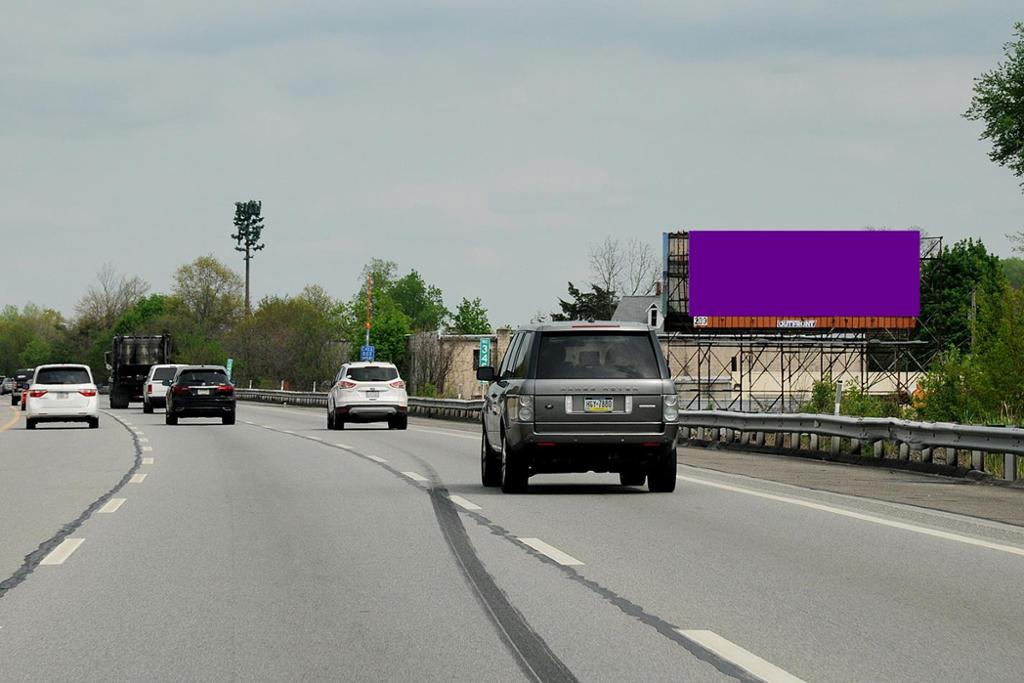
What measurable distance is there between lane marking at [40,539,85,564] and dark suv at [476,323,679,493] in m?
5.59

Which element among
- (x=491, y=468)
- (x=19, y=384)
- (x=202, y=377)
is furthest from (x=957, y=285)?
(x=491, y=468)

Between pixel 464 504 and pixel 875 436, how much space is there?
9.27 m

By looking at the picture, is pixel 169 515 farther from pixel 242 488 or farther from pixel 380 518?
pixel 242 488

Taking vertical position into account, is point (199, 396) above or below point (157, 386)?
below

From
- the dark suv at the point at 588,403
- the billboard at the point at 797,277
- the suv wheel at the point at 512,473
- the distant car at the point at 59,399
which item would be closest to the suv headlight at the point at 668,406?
the dark suv at the point at 588,403

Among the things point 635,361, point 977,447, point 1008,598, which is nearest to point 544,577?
point 1008,598

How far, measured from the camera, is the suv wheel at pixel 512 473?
55.5 ft

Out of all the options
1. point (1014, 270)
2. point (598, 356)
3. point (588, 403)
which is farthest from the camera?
point (1014, 270)

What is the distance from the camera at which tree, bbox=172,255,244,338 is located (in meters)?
159

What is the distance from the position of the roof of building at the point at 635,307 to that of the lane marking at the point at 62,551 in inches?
4291

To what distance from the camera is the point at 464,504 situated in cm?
1584

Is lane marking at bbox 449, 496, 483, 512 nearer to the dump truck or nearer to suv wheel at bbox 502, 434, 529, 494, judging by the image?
suv wheel at bbox 502, 434, 529, 494

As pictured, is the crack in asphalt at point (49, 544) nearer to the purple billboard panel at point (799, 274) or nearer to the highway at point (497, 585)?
the highway at point (497, 585)

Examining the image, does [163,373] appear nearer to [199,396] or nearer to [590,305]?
[199,396]
